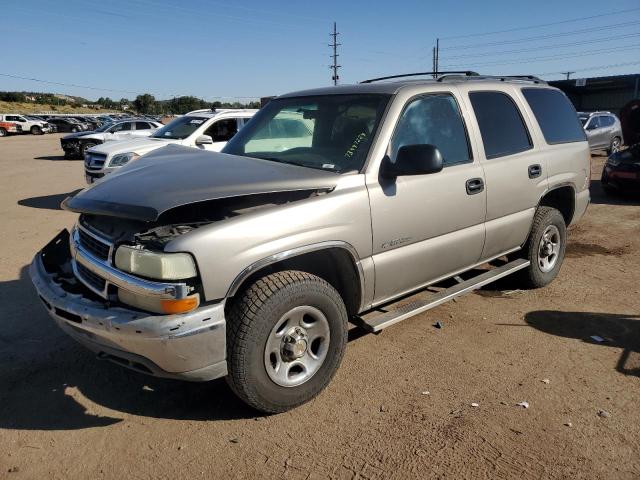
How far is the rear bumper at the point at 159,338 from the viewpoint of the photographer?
2.56m

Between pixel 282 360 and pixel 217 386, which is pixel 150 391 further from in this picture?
pixel 282 360

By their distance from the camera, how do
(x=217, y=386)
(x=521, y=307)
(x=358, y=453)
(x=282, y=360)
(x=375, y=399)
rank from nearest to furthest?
1. (x=358, y=453)
2. (x=282, y=360)
3. (x=375, y=399)
4. (x=217, y=386)
5. (x=521, y=307)

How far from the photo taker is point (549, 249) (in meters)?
5.18

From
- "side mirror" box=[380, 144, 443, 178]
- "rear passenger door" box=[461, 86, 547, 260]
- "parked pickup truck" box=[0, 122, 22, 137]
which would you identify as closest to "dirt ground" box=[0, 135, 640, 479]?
"rear passenger door" box=[461, 86, 547, 260]

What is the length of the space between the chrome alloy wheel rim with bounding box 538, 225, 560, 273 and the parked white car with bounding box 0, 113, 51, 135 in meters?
44.8

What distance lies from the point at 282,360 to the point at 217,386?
A: 70cm

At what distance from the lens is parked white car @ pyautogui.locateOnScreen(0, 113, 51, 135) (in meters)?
40.0

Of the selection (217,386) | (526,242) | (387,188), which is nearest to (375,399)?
(217,386)

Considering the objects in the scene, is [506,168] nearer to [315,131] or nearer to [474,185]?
[474,185]

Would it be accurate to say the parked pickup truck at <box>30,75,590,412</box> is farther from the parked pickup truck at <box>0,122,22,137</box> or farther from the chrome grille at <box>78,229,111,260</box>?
the parked pickup truck at <box>0,122,22,137</box>

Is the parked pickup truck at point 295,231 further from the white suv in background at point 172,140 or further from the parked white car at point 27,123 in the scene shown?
the parked white car at point 27,123

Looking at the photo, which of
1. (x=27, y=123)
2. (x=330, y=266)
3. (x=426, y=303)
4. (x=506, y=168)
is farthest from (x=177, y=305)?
(x=27, y=123)

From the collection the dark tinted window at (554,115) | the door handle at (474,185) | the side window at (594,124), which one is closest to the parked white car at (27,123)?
the side window at (594,124)

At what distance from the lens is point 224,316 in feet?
8.98
